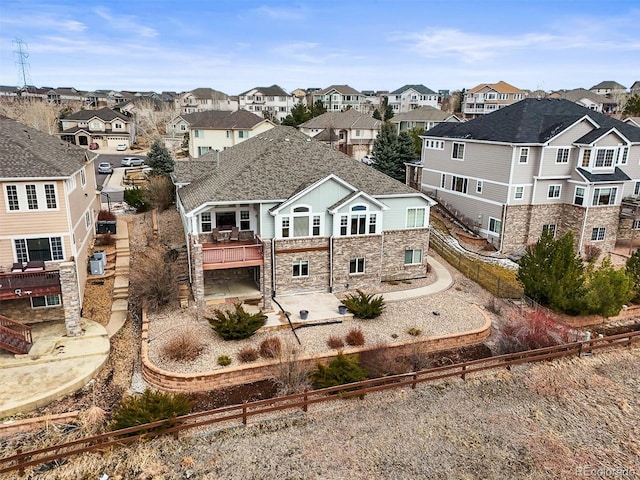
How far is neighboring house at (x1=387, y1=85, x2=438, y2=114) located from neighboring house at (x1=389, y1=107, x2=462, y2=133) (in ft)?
87.2

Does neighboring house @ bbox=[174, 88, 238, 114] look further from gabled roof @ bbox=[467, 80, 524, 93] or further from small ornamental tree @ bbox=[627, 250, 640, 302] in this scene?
small ornamental tree @ bbox=[627, 250, 640, 302]

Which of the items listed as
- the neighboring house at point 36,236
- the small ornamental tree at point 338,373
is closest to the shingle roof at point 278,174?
the neighboring house at point 36,236

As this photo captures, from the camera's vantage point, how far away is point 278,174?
25.0 metres

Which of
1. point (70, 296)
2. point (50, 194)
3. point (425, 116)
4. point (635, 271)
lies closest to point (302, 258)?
point (70, 296)

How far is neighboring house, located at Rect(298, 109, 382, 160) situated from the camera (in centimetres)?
6712

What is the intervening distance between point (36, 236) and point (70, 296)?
10.9 ft

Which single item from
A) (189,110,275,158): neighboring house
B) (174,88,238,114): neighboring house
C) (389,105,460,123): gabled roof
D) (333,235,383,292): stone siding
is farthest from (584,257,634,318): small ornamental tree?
(174,88,238,114): neighboring house

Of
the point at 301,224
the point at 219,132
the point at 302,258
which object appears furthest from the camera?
the point at 219,132

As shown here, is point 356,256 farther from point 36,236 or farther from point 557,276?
point 36,236

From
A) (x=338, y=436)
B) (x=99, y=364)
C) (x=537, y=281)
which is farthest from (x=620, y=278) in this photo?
(x=99, y=364)

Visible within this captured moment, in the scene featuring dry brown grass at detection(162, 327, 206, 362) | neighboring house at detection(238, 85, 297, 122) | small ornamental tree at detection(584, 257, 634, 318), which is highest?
neighboring house at detection(238, 85, 297, 122)

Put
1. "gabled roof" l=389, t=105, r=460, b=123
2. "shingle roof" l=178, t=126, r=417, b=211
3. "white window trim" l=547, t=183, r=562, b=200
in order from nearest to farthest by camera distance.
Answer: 1. "shingle roof" l=178, t=126, r=417, b=211
2. "white window trim" l=547, t=183, r=562, b=200
3. "gabled roof" l=389, t=105, r=460, b=123

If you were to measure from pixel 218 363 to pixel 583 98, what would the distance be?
360 ft

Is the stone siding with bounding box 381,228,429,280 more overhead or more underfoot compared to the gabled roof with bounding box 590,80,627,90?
more underfoot
